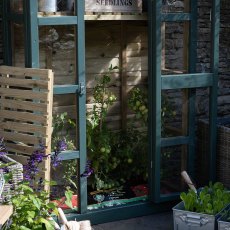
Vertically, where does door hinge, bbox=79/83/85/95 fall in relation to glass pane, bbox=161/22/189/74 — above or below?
below

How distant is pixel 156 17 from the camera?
179 inches

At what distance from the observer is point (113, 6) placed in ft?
15.2

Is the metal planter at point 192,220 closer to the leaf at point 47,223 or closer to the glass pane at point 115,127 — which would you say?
the glass pane at point 115,127

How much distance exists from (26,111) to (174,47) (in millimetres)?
1394

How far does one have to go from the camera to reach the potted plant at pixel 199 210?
420 centimetres

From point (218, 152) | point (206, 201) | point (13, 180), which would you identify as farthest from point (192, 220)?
point (13, 180)

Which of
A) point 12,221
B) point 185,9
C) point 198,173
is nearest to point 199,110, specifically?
point 198,173

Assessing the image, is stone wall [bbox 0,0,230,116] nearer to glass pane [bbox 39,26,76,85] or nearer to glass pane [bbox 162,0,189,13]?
glass pane [bbox 162,0,189,13]

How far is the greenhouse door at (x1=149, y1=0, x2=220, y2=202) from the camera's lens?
4.62 metres

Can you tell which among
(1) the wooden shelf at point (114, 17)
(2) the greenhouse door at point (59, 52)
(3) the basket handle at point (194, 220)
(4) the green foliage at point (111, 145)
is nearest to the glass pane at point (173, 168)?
(4) the green foliage at point (111, 145)

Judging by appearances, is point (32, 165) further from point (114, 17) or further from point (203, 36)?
point (203, 36)

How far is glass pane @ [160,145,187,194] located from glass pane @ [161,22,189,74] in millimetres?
684

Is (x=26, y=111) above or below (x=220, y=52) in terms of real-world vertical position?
below

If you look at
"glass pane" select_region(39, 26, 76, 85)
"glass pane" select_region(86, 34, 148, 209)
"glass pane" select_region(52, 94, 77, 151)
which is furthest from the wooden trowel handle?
"glass pane" select_region(39, 26, 76, 85)
